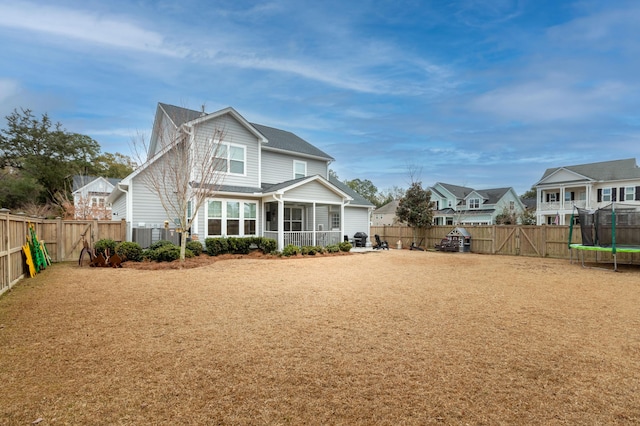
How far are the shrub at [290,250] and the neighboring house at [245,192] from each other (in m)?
0.52

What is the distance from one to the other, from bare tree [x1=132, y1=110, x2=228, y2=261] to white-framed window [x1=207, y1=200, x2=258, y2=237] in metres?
0.87

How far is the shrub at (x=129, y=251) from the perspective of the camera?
479 inches

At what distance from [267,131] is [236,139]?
15.4ft

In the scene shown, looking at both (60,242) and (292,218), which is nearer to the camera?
(60,242)

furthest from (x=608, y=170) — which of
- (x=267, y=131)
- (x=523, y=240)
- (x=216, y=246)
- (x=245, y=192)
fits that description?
(x=216, y=246)

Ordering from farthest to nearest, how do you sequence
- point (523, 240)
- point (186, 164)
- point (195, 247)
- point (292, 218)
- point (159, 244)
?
point (292, 218)
point (523, 240)
point (195, 247)
point (159, 244)
point (186, 164)

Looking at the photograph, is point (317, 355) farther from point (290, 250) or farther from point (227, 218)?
point (227, 218)

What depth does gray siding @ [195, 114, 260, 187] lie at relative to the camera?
48.7 feet

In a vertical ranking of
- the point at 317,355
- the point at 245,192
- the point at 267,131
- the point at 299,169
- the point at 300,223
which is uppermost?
the point at 267,131

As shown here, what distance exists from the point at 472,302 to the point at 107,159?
172ft

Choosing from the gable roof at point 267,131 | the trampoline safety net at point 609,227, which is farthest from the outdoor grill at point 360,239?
the trampoline safety net at point 609,227

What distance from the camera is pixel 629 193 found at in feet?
95.6

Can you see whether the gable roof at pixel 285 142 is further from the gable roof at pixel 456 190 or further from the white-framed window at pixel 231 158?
the gable roof at pixel 456 190

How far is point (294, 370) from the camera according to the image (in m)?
3.48
